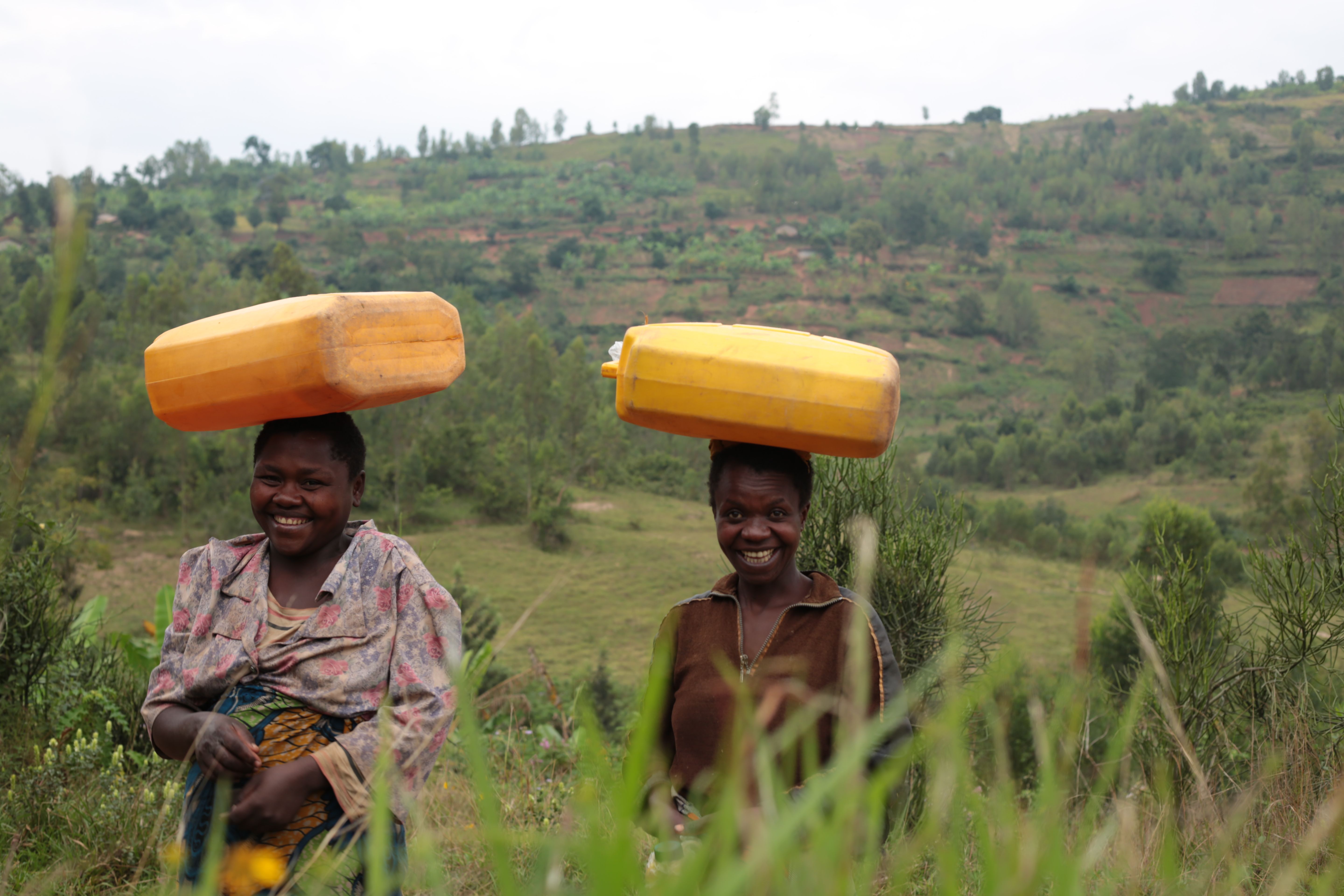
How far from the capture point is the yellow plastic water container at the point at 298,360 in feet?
6.18

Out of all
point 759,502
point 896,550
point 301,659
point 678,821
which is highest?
point 759,502

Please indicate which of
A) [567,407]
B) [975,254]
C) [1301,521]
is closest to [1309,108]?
[975,254]

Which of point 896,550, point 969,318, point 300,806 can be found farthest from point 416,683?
point 969,318

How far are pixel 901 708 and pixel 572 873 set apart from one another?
1.59m

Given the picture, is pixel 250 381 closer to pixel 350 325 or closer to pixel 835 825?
pixel 350 325

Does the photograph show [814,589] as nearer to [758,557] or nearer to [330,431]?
[758,557]

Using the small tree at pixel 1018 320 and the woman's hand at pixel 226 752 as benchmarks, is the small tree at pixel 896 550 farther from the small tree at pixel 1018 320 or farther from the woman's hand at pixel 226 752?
the small tree at pixel 1018 320

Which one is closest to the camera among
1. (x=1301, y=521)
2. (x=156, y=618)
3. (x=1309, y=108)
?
(x=156, y=618)

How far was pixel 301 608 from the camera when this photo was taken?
2072 mm

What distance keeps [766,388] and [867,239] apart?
281 feet

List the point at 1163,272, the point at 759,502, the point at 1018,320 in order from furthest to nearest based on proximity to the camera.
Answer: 1. the point at 1163,272
2. the point at 1018,320
3. the point at 759,502

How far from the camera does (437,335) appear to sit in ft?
7.02

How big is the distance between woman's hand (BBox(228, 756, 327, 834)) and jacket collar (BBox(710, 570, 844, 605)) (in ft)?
2.87

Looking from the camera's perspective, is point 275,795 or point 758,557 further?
point 758,557
